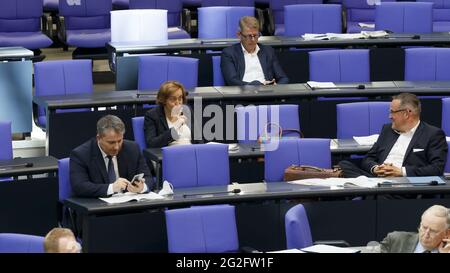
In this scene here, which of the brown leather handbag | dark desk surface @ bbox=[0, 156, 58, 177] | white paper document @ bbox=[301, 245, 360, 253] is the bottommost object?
white paper document @ bbox=[301, 245, 360, 253]

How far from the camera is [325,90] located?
9742 mm

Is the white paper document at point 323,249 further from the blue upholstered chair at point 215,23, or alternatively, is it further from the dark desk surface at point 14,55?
the blue upholstered chair at point 215,23

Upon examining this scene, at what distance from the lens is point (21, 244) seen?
20.0ft

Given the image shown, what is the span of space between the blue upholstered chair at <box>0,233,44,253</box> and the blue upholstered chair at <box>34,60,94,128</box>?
370cm

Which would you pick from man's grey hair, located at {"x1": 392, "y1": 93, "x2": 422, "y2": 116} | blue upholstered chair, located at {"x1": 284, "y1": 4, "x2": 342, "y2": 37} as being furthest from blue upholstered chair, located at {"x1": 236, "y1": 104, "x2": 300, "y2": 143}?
blue upholstered chair, located at {"x1": 284, "y1": 4, "x2": 342, "y2": 37}

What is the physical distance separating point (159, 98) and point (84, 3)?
447 cm

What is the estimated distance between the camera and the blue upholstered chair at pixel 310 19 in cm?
1168

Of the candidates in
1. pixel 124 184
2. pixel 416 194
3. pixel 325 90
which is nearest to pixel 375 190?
pixel 416 194

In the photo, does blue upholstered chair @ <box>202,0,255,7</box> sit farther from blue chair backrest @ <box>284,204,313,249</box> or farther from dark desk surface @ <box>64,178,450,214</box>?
blue chair backrest @ <box>284,204,313,249</box>

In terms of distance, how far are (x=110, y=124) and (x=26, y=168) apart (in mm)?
793

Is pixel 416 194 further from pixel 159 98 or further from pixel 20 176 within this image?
pixel 20 176

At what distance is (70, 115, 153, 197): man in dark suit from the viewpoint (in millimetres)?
7531

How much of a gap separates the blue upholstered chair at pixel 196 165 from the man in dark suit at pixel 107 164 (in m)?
0.19

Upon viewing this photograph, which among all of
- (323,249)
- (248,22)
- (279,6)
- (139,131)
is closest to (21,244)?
(323,249)
